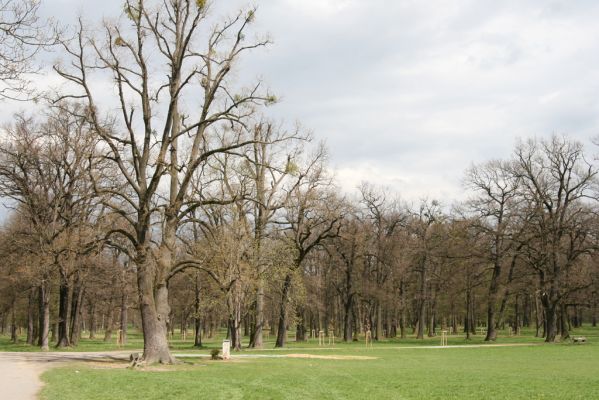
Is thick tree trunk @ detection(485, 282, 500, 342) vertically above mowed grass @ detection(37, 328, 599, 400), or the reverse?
thick tree trunk @ detection(485, 282, 500, 342)

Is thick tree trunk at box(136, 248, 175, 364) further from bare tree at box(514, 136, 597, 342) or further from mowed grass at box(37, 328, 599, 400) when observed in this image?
bare tree at box(514, 136, 597, 342)

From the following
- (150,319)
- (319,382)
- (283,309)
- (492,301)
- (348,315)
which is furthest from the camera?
(348,315)

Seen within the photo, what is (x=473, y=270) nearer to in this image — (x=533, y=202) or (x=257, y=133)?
(x=533, y=202)

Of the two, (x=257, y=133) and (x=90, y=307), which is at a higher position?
(x=257, y=133)

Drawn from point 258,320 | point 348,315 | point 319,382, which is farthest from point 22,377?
point 348,315

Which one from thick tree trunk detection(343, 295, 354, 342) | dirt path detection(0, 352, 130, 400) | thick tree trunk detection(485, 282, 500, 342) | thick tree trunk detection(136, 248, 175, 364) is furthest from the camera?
thick tree trunk detection(343, 295, 354, 342)

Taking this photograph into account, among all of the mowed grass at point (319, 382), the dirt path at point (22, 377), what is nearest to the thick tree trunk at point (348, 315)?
the mowed grass at point (319, 382)

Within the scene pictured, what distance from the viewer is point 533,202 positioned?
48.8 m

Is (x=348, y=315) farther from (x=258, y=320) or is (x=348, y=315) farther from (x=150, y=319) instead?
(x=150, y=319)

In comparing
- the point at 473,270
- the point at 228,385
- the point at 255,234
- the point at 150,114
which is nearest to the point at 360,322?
the point at 473,270

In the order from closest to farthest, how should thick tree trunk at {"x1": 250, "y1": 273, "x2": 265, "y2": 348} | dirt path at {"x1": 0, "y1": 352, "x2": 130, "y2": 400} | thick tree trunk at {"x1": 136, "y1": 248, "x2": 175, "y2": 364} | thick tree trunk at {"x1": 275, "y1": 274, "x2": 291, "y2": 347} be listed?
dirt path at {"x1": 0, "y1": 352, "x2": 130, "y2": 400} < thick tree trunk at {"x1": 136, "y1": 248, "x2": 175, "y2": 364} < thick tree trunk at {"x1": 250, "y1": 273, "x2": 265, "y2": 348} < thick tree trunk at {"x1": 275, "y1": 274, "x2": 291, "y2": 347}

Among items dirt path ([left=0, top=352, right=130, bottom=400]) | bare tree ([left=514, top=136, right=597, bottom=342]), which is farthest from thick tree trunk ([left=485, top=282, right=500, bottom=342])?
dirt path ([left=0, top=352, right=130, bottom=400])

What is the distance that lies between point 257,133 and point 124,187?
10.0m

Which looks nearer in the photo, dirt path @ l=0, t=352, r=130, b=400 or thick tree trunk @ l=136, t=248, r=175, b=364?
dirt path @ l=0, t=352, r=130, b=400
